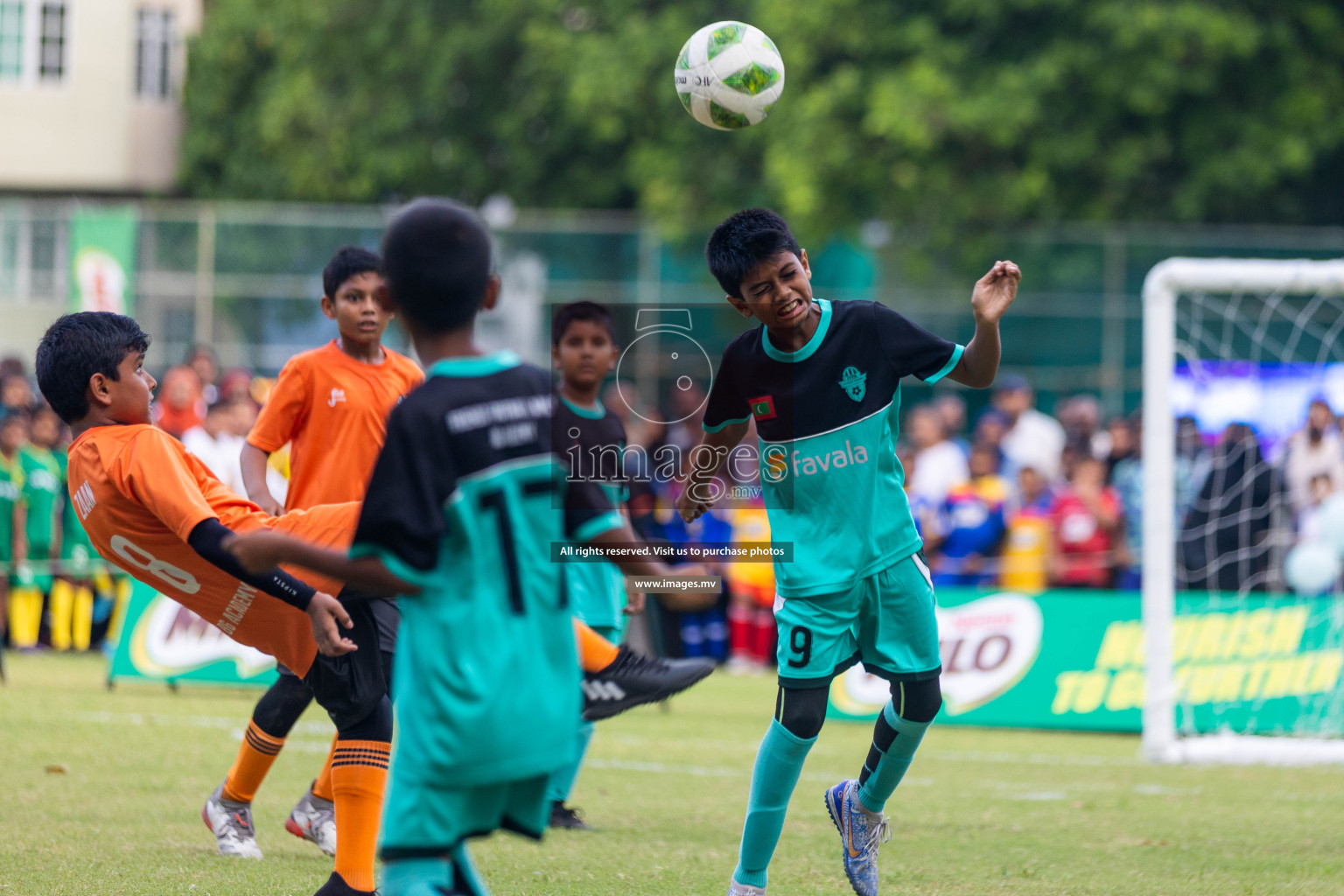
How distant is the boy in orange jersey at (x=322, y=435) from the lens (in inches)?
228

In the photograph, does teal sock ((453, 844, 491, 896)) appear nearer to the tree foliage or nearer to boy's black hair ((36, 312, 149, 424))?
boy's black hair ((36, 312, 149, 424))

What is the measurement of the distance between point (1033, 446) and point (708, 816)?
9.20 m

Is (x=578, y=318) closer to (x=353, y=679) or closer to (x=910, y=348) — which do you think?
(x=910, y=348)

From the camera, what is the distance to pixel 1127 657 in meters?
11.0

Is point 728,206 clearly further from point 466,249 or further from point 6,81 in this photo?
point 466,249

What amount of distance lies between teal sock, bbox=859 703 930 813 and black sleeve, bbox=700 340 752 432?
1090 mm

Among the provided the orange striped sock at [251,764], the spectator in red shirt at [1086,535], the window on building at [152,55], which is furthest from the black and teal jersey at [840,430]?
the window on building at [152,55]

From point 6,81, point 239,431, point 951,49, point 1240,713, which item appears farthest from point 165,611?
point 6,81

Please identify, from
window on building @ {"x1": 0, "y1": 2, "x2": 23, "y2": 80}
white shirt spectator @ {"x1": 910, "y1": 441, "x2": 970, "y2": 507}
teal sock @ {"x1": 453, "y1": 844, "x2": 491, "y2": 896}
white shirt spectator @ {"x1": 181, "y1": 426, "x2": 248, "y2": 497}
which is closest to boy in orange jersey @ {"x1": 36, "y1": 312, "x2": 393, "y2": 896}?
teal sock @ {"x1": 453, "y1": 844, "x2": 491, "y2": 896}

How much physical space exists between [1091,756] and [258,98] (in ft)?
81.6

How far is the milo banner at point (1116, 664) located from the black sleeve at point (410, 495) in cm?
803

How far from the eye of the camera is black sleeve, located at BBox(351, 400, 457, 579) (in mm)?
3289

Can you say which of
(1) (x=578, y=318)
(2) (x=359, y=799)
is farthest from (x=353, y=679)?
(1) (x=578, y=318)

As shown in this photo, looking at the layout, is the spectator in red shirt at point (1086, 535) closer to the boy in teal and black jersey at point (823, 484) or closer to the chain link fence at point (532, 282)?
the chain link fence at point (532, 282)
